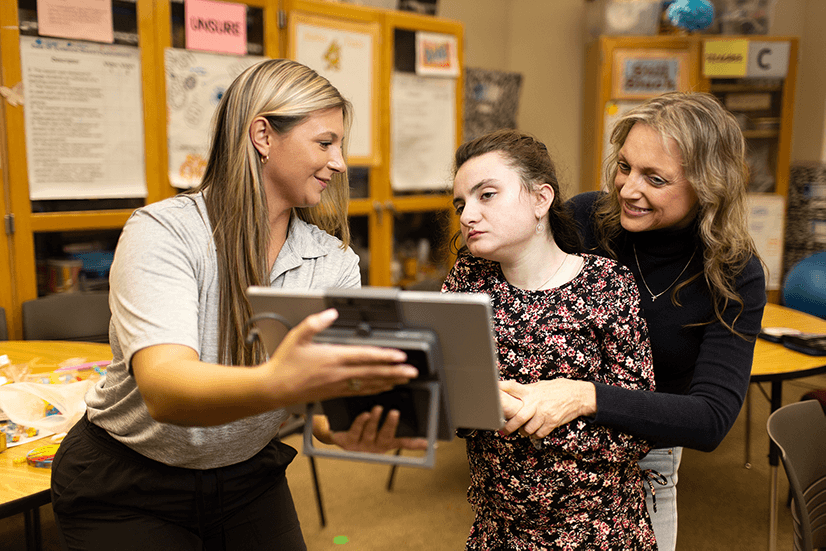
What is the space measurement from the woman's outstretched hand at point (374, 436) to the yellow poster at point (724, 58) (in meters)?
4.07

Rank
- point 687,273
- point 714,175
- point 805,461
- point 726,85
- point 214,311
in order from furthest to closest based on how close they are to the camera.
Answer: point 726,85 → point 805,461 → point 687,273 → point 714,175 → point 214,311

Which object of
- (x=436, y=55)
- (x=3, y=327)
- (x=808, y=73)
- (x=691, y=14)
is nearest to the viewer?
(x=3, y=327)

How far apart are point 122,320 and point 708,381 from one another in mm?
1024

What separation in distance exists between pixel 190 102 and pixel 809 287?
3.03m

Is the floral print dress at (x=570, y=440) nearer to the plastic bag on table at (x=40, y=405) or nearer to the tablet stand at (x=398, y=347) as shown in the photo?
the tablet stand at (x=398, y=347)

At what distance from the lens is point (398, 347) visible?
77 centimetres

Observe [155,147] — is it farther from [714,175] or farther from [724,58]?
[724,58]

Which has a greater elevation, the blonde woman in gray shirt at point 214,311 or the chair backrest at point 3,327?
the blonde woman in gray shirt at point 214,311

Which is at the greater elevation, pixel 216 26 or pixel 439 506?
pixel 216 26

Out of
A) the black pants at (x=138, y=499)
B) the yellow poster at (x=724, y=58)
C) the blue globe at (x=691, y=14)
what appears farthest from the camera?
the yellow poster at (x=724, y=58)

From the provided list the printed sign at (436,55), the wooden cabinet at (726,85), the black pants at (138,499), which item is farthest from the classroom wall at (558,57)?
the black pants at (138,499)

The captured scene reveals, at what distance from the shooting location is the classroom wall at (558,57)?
4.50 meters

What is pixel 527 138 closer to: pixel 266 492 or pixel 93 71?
pixel 266 492

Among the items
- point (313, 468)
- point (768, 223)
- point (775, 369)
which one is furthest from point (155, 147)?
point (768, 223)
